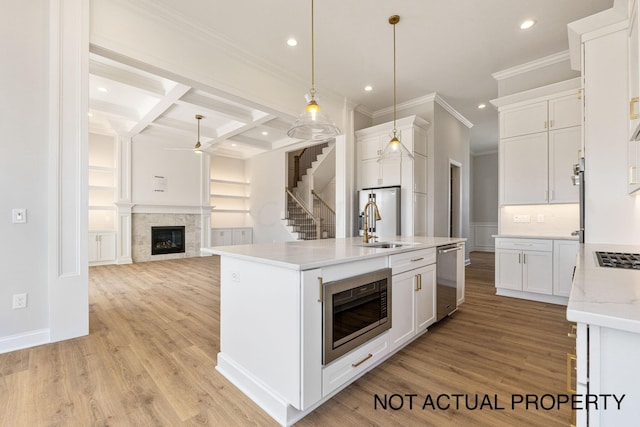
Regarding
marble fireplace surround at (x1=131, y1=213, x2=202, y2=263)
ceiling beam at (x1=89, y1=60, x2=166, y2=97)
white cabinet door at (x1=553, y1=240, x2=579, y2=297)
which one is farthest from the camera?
marble fireplace surround at (x1=131, y1=213, x2=202, y2=263)

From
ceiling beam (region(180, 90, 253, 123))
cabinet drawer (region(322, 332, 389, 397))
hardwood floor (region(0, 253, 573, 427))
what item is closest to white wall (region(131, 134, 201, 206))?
ceiling beam (region(180, 90, 253, 123))

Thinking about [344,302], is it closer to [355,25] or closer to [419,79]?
[355,25]

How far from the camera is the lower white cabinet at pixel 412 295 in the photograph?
224 centimetres

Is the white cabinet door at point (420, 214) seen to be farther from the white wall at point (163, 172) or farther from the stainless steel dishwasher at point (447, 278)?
the white wall at point (163, 172)

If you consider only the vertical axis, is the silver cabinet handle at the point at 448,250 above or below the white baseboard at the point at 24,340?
above

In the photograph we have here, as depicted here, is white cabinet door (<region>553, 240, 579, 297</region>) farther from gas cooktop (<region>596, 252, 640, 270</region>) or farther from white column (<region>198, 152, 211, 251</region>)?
white column (<region>198, 152, 211, 251</region>)

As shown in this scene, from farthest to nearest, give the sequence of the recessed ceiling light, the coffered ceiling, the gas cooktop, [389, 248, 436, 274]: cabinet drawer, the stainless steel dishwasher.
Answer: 1. the recessed ceiling light
2. the coffered ceiling
3. the stainless steel dishwasher
4. [389, 248, 436, 274]: cabinet drawer
5. the gas cooktop

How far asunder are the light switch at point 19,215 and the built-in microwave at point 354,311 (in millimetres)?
2768

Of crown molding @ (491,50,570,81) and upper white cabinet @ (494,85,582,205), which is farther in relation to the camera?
crown molding @ (491,50,570,81)

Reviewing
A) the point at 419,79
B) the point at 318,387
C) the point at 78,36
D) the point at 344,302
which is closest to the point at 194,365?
the point at 318,387

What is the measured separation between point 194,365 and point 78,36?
3070 mm

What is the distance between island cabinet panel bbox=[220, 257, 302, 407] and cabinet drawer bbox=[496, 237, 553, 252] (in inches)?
148

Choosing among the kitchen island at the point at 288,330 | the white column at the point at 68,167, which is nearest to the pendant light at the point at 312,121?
the kitchen island at the point at 288,330

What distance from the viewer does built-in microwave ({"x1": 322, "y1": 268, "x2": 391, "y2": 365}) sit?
1.68m
